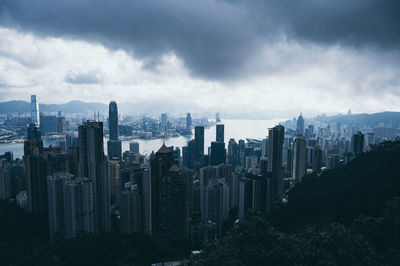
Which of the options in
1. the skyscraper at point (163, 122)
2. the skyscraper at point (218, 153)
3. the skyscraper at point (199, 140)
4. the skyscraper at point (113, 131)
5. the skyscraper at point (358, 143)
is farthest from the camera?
the skyscraper at point (163, 122)

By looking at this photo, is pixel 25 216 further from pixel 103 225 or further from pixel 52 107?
pixel 52 107

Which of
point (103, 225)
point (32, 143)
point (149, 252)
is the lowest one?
point (103, 225)

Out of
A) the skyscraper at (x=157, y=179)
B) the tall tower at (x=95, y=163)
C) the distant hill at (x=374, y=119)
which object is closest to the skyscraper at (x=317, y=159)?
the skyscraper at (x=157, y=179)

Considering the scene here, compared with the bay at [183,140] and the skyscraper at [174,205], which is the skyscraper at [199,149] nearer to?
the bay at [183,140]

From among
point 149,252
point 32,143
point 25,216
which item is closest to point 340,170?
point 149,252

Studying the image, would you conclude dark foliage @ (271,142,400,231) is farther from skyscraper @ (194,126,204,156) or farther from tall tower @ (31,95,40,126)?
tall tower @ (31,95,40,126)

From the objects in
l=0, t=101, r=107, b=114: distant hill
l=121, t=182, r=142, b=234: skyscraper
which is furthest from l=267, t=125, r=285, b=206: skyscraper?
l=0, t=101, r=107, b=114: distant hill
